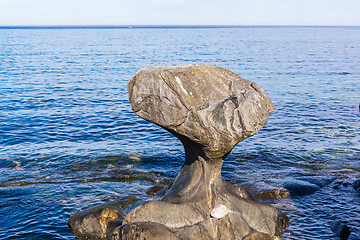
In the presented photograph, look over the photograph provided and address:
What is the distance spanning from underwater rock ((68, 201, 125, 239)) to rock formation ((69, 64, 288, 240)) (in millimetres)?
1048

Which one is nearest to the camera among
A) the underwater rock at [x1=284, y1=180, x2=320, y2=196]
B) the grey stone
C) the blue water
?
the blue water

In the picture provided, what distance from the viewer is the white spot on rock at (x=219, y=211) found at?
33.2 ft

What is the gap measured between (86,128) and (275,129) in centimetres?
1159

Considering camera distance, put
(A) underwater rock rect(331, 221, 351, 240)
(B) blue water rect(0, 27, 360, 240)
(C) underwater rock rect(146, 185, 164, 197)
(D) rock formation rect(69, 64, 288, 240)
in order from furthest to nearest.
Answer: (C) underwater rock rect(146, 185, 164, 197) < (B) blue water rect(0, 27, 360, 240) < (A) underwater rock rect(331, 221, 351, 240) < (D) rock formation rect(69, 64, 288, 240)

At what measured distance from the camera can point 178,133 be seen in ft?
33.3

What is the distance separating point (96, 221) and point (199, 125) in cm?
415

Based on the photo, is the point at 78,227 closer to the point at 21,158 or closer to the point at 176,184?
the point at 176,184

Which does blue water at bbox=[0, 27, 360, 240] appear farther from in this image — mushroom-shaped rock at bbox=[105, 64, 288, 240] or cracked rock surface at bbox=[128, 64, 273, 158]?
cracked rock surface at bbox=[128, 64, 273, 158]

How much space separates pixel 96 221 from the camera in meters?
11.3

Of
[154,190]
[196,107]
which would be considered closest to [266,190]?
[154,190]

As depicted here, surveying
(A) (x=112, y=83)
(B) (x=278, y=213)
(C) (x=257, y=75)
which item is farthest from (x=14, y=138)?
(C) (x=257, y=75)

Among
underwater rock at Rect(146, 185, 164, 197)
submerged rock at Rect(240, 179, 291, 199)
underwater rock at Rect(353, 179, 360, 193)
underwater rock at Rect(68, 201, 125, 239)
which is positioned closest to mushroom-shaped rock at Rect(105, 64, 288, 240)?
underwater rock at Rect(68, 201, 125, 239)

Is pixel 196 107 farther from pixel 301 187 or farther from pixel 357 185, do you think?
pixel 357 185

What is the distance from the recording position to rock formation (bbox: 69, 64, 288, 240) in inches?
388
